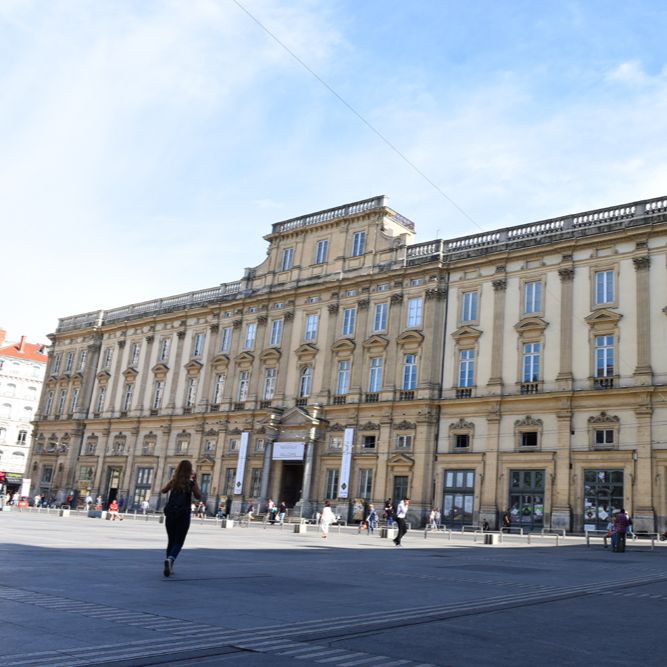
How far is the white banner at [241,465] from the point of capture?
52.7m

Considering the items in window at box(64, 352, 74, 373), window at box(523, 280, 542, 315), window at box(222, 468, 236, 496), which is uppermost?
window at box(523, 280, 542, 315)

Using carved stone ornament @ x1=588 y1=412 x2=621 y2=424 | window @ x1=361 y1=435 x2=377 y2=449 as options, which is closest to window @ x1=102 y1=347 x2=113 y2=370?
window @ x1=361 y1=435 x2=377 y2=449

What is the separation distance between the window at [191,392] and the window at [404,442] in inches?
804

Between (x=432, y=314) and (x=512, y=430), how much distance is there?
9489mm

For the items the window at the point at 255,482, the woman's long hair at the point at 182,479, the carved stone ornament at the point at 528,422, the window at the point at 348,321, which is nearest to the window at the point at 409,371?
the window at the point at 348,321

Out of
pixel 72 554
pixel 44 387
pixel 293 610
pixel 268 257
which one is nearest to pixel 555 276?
pixel 268 257

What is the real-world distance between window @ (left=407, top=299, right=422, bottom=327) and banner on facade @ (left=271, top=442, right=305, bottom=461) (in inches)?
444

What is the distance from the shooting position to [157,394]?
6338 cm

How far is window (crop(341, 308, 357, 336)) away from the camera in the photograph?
51688 mm

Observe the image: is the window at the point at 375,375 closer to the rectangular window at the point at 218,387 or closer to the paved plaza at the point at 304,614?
the rectangular window at the point at 218,387

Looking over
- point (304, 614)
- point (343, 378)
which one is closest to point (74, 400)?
point (343, 378)

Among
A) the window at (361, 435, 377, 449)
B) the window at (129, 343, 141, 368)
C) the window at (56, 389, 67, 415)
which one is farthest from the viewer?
the window at (56, 389, 67, 415)

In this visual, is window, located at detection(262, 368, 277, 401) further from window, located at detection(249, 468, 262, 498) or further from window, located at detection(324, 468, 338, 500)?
window, located at detection(324, 468, 338, 500)

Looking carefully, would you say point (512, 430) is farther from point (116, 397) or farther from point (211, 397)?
point (116, 397)
